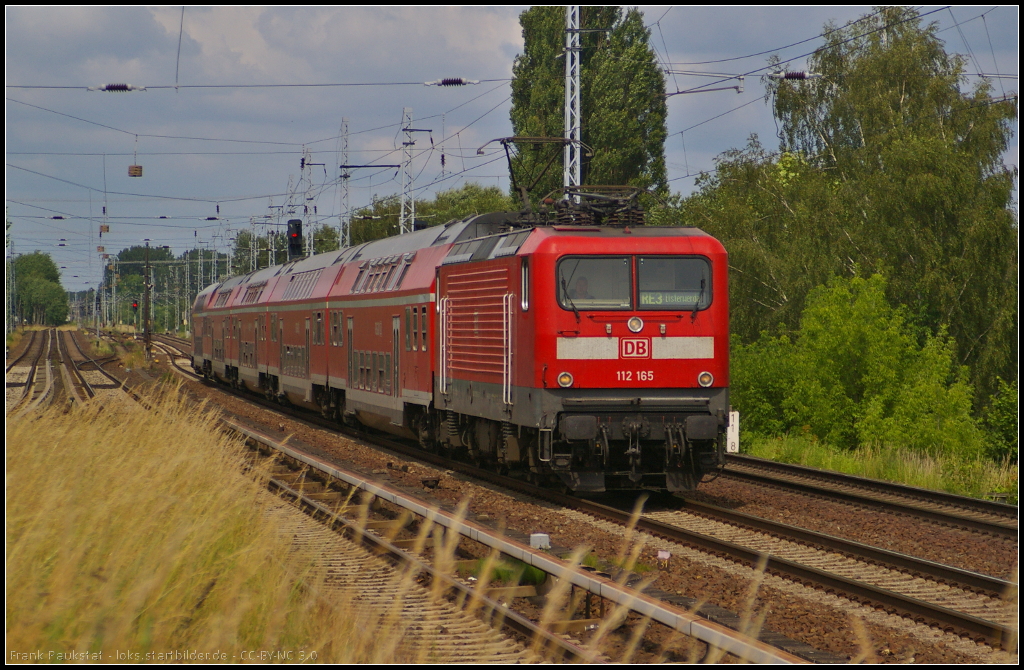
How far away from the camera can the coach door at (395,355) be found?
18.4m

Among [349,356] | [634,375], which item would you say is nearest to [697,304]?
[634,375]

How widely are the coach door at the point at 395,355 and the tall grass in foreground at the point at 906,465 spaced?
21.5ft

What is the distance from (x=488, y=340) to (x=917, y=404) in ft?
31.0

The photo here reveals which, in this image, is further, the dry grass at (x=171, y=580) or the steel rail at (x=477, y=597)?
the steel rail at (x=477, y=597)

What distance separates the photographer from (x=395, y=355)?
18531mm

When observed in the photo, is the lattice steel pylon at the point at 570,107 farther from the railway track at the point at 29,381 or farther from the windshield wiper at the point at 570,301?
the railway track at the point at 29,381

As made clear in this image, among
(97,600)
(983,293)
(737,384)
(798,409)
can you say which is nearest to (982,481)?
(798,409)

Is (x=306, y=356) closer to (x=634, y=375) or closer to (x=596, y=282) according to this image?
(x=596, y=282)

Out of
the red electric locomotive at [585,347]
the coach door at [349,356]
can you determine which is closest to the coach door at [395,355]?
the red electric locomotive at [585,347]

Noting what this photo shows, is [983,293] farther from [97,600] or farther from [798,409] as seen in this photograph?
[97,600]

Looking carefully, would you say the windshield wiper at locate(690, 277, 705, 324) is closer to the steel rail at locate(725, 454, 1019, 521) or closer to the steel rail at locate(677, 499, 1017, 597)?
the steel rail at locate(677, 499, 1017, 597)

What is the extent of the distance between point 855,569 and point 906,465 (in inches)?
285

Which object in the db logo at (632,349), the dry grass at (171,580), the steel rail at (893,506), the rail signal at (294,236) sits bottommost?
the steel rail at (893,506)

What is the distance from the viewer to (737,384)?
22891 millimetres
